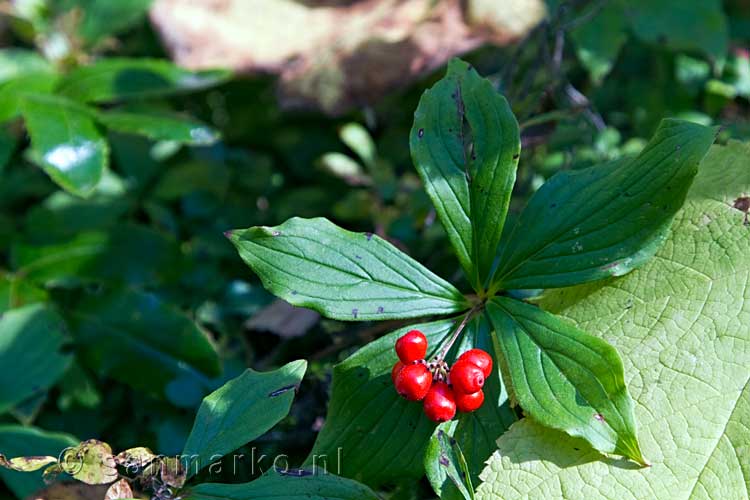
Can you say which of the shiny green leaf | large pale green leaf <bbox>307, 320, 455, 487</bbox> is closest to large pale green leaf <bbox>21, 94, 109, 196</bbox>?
the shiny green leaf

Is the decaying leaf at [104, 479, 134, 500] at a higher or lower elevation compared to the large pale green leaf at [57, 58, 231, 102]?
lower

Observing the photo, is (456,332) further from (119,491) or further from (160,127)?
(160,127)

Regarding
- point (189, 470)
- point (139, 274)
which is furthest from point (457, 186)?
point (139, 274)

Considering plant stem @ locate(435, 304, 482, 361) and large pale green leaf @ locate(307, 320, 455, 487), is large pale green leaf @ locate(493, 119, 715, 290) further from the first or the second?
large pale green leaf @ locate(307, 320, 455, 487)

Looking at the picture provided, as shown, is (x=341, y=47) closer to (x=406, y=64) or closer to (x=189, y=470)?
(x=406, y=64)

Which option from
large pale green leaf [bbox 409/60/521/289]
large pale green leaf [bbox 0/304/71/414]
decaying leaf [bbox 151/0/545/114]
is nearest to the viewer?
large pale green leaf [bbox 409/60/521/289]

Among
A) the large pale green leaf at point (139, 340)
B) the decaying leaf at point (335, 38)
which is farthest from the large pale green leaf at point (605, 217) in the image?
the decaying leaf at point (335, 38)

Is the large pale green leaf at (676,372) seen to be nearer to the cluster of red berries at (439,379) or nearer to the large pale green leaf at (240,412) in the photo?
the cluster of red berries at (439,379)

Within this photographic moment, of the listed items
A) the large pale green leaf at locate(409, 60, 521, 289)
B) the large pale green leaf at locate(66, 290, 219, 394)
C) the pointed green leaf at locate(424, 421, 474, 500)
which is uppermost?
the large pale green leaf at locate(409, 60, 521, 289)

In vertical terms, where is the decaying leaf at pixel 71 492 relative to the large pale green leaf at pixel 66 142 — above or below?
below
